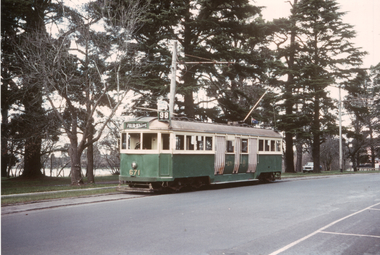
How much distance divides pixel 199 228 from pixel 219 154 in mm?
10886

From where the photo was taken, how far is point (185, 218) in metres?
10.2

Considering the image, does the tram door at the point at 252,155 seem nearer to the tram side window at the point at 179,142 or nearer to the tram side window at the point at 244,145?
the tram side window at the point at 244,145

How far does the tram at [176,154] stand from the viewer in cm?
1711

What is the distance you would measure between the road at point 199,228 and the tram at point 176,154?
3472mm

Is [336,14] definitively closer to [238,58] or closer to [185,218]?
[238,58]

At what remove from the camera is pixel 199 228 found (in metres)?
8.91

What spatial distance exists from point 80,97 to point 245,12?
12.2m

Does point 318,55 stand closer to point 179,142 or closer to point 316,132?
point 316,132

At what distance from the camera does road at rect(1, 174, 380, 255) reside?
7.18 metres

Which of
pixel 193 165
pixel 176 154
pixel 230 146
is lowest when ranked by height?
pixel 193 165

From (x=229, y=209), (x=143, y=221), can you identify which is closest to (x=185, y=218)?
(x=143, y=221)

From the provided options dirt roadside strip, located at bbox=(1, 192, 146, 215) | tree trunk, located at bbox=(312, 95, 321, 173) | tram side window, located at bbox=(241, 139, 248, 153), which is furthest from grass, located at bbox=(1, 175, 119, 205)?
tree trunk, located at bbox=(312, 95, 321, 173)

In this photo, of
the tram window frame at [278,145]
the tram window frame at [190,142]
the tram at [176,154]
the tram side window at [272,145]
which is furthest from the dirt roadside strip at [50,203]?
the tram window frame at [278,145]

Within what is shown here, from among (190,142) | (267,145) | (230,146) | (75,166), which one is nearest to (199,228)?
(190,142)
